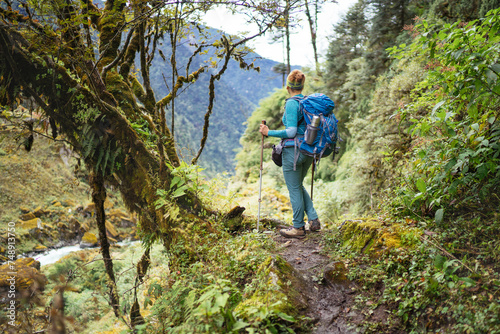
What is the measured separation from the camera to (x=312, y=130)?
387 cm

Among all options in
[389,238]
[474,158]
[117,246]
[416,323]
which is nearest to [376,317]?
[416,323]

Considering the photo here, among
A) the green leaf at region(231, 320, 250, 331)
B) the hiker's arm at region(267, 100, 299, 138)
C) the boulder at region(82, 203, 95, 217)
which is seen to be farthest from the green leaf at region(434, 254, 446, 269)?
the boulder at region(82, 203, 95, 217)

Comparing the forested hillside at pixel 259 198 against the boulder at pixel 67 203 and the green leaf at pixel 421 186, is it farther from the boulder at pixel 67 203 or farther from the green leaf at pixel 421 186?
the boulder at pixel 67 203

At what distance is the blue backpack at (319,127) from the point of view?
12.9 feet

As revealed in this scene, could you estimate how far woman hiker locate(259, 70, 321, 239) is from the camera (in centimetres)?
401

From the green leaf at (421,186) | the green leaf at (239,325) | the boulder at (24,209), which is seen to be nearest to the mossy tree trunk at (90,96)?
the green leaf at (239,325)

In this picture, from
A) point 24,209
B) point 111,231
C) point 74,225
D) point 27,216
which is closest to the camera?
point 27,216

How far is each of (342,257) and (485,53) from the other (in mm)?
2449

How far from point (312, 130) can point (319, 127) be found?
13 centimetres

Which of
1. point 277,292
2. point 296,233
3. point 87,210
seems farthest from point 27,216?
point 277,292

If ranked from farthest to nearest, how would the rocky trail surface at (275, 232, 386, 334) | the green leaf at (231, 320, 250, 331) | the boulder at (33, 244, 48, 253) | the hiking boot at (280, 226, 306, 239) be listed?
the boulder at (33, 244, 48, 253), the hiking boot at (280, 226, 306, 239), the rocky trail surface at (275, 232, 386, 334), the green leaf at (231, 320, 250, 331)

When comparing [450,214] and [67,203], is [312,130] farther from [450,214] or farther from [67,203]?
[67,203]

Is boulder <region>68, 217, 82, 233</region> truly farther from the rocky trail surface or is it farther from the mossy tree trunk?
the rocky trail surface

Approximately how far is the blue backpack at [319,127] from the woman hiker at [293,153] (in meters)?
0.11
